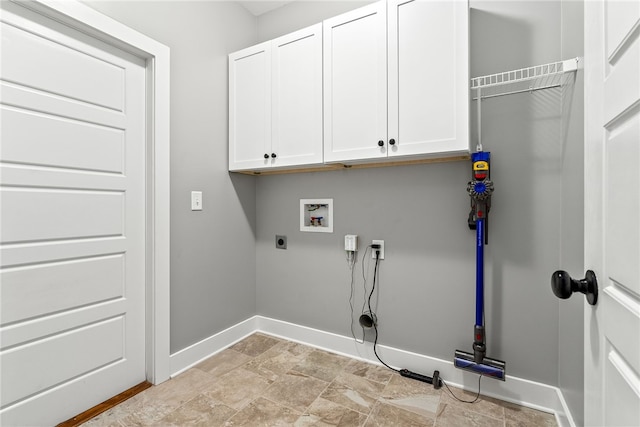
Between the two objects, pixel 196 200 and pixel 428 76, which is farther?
pixel 196 200

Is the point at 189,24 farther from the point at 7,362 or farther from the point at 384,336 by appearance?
the point at 384,336

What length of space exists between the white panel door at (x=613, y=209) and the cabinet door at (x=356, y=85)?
103cm

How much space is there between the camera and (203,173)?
2.06 meters

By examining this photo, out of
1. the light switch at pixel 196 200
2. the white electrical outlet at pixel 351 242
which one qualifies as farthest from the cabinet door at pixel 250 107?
the white electrical outlet at pixel 351 242

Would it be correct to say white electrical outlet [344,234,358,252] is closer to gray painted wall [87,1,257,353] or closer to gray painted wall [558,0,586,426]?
gray painted wall [87,1,257,353]

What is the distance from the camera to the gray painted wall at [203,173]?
1868 mm

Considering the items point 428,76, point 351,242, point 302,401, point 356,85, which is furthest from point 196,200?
point 428,76

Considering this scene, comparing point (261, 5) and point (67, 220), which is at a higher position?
point (261, 5)

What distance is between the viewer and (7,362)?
1.27 m

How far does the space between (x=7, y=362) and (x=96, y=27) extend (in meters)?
1.62

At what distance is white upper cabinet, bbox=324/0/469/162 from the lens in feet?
4.85

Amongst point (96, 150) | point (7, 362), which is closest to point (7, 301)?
point (7, 362)

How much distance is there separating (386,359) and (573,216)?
1367 millimetres

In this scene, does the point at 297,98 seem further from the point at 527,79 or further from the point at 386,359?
the point at 386,359
